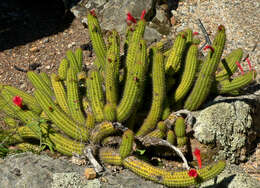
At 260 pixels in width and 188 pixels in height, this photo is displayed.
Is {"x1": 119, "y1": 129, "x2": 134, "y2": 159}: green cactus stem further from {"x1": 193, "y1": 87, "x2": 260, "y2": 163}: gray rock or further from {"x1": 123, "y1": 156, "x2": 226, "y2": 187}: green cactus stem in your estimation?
{"x1": 193, "y1": 87, "x2": 260, "y2": 163}: gray rock

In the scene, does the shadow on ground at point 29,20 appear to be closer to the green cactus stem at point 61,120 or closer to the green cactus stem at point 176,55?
the green cactus stem at point 61,120

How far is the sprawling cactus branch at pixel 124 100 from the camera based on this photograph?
133 inches

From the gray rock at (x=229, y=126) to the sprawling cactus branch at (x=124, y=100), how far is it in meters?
0.17

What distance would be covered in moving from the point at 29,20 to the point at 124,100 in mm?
3998

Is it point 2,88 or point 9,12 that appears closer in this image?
point 2,88

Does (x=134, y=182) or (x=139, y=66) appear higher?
(x=139, y=66)

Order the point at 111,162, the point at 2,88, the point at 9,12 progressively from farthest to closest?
the point at 9,12 → the point at 2,88 → the point at 111,162

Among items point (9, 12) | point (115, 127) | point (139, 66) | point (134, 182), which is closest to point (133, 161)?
point (134, 182)

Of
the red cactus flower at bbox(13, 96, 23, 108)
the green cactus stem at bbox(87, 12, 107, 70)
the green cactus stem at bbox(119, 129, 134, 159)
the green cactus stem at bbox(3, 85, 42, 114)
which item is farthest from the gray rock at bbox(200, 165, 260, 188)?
the red cactus flower at bbox(13, 96, 23, 108)

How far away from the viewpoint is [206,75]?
3.58 metres

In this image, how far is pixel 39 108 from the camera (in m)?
3.82

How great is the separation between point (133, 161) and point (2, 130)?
1828mm

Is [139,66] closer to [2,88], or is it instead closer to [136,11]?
[2,88]

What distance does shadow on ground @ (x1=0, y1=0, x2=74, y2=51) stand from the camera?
19.9ft
